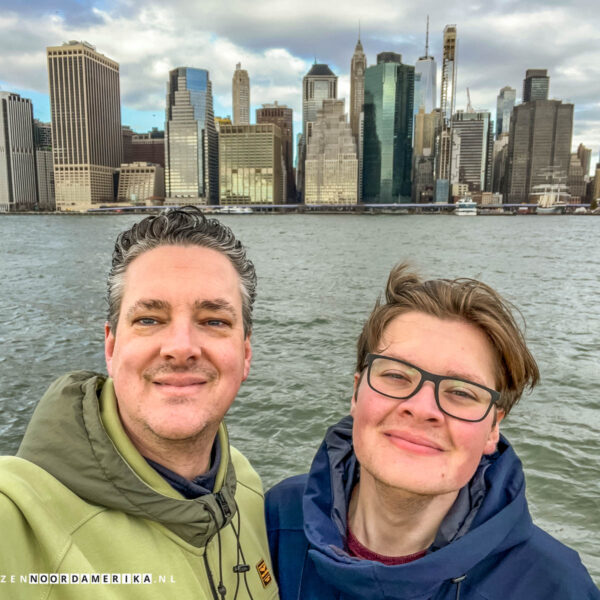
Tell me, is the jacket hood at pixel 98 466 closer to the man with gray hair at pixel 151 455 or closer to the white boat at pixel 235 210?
the man with gray hair at pixel 151 455

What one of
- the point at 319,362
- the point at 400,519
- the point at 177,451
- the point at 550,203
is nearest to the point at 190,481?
the point at 177,451

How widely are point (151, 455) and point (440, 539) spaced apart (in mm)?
1289

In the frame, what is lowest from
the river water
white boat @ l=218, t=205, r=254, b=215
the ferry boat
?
white boat @ l=218, t=205, r=254, b=215

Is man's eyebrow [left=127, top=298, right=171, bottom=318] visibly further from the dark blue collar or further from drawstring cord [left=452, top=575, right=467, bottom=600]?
drawstring cord [left=452, top=575, right=467, bottom=600]

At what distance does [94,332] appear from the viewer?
1642 cm

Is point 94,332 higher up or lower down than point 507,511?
lower down

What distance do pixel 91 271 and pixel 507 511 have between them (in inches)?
1345

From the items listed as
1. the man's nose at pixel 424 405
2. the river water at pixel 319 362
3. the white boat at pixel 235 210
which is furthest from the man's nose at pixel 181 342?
the white boat at pixel 235 210

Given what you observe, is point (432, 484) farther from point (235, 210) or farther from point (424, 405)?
point (235, 210)

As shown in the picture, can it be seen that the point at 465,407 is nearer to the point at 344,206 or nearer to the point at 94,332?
the point at 94,332

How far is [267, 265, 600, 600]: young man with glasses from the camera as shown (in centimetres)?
208

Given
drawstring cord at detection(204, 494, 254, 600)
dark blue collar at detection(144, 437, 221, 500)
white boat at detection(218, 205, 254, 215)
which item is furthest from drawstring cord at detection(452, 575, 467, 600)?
white boat at detection(218, 205, 254, 215)

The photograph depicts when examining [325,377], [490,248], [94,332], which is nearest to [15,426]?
[325,377]

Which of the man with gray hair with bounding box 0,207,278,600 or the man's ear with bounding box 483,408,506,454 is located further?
the man's ear with bounding box 483,408,506,454
